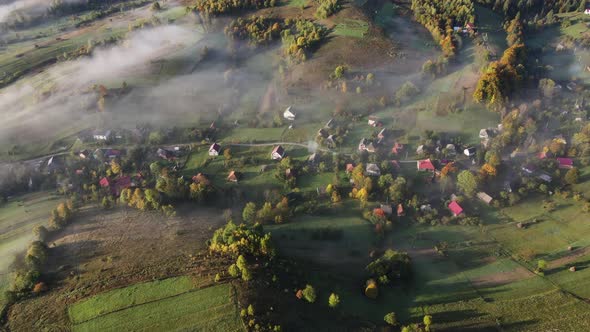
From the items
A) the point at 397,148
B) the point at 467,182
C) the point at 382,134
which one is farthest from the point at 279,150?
the point at 467,182

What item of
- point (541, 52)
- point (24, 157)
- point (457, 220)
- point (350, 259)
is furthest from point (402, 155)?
point (24, 157)

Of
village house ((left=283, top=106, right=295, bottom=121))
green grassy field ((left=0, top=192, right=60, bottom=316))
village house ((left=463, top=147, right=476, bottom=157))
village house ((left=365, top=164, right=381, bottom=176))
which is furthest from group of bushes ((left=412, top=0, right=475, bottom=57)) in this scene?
green grassy field ((left=0, top=192, right=60, bottom=316))

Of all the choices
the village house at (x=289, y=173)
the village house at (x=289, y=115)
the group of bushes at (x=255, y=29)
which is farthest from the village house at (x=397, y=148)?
the group of bushes at (x=255, y=29)

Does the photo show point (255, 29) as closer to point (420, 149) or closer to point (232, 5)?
point (232, 5)

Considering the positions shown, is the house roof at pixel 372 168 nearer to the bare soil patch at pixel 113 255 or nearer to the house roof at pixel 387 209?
the house roof at pixel 387 209

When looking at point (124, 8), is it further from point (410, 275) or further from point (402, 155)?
point (410, 275)

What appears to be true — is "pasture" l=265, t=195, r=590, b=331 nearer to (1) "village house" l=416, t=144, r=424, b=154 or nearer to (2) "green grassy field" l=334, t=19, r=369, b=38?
(1) "village house" l=416, t=144, r=424, b=154
